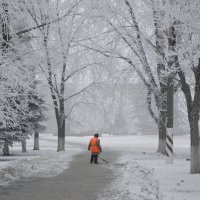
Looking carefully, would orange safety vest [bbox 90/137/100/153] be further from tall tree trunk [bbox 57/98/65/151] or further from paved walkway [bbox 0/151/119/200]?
tall tree trunk [bbox 57/98/65/151]

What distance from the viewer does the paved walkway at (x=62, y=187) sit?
1148cm

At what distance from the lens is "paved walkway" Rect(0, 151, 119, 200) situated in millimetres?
11484

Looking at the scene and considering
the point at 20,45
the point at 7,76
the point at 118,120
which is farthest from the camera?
the point at 118,120

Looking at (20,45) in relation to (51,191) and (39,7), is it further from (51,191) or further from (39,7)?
(51,191)

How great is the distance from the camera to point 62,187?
1326 centimetres

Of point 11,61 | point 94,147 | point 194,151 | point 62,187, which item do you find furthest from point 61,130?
point 62,187

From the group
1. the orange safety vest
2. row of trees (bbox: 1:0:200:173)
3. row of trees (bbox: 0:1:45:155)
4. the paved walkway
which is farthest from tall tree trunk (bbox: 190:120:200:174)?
the orange safety vest

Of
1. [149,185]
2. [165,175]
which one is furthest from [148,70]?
[149,185]

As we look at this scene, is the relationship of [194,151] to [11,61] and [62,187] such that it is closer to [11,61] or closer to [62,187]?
[62,187]

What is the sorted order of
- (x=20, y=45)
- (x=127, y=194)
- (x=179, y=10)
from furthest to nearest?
(x=20, y=45) → (x=179, y=10) → (x=127, y=194)

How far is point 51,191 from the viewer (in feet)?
40.8

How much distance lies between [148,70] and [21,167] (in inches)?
414

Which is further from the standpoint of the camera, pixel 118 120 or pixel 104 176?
pixel 118 120

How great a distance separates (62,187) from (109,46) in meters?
15.7
